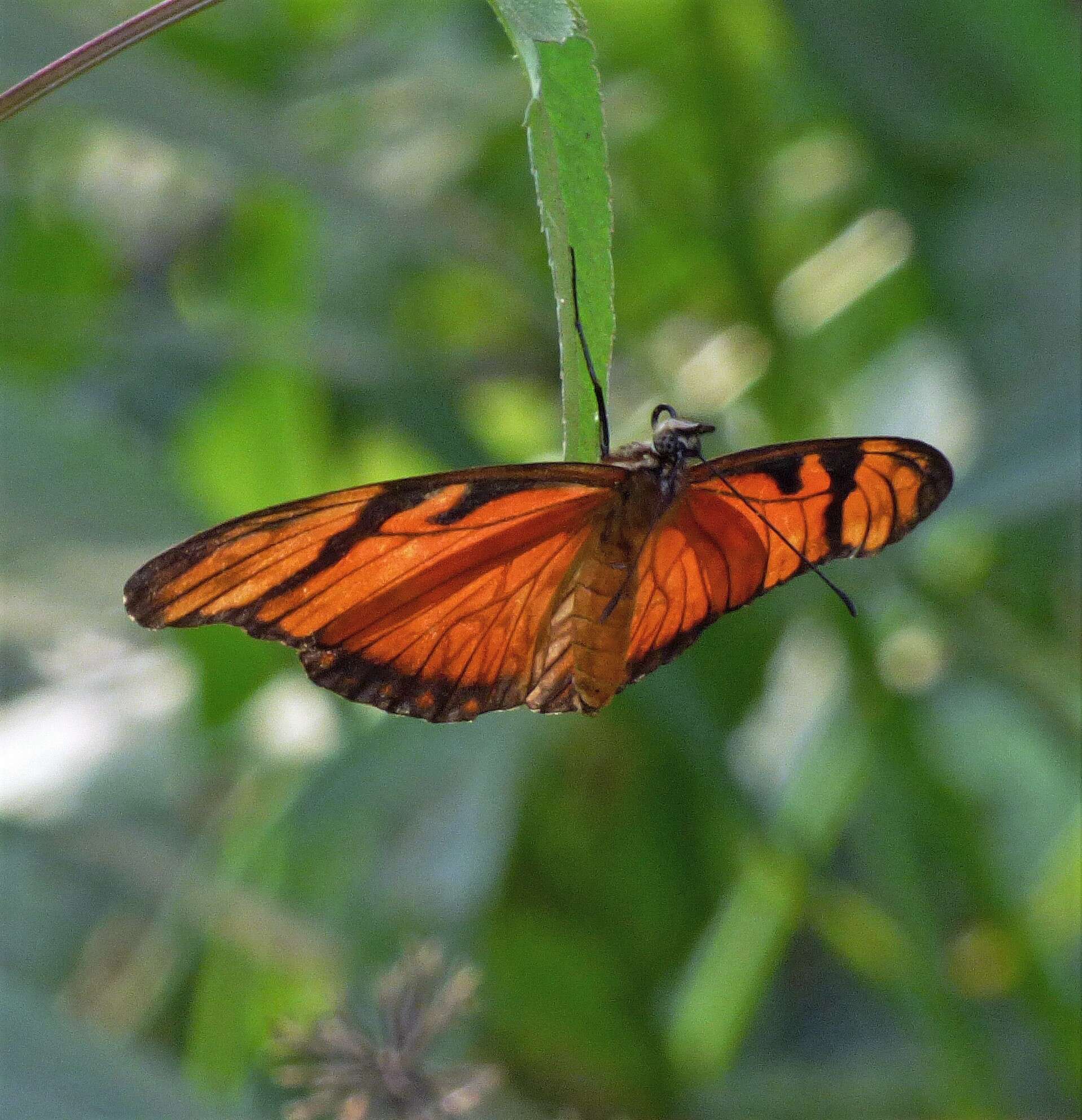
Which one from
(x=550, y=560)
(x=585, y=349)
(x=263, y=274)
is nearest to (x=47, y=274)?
(x=263, y=274)

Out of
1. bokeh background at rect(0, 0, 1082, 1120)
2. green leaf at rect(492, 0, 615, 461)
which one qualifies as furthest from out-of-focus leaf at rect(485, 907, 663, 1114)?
green leaf at rect(492, 0, 615, 461)

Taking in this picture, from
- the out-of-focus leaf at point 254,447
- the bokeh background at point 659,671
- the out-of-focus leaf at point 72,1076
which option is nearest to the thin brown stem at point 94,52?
the out-of-focus leaf at point 72,1076

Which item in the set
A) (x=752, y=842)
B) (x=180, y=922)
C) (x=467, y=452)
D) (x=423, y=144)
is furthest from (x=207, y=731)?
(x=423, y=144)

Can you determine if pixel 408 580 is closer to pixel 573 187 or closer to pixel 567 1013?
pixel 573 187

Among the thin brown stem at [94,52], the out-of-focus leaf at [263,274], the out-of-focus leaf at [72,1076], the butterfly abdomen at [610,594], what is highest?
the out-of-focus leaf at [263,274]

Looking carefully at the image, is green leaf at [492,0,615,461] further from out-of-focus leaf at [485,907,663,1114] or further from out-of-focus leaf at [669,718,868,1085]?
out-of-focus leaf at [485,907,663,1114]

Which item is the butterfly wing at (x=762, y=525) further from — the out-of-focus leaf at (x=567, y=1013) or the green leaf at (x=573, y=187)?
the out-of-focus leaf at (x=567, y=1013)
